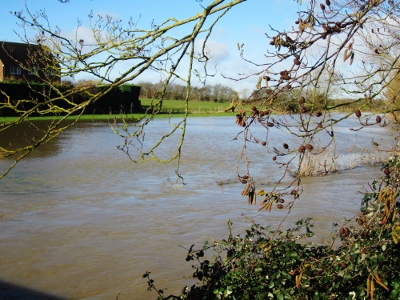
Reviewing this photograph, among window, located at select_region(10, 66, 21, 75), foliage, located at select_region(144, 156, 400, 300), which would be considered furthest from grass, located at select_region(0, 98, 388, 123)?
window, located at select_region(10, 66, 21, 75)

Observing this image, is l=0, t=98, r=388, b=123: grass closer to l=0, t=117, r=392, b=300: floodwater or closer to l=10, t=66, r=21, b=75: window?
l=0, t=117, r=392, b=300: floodwater

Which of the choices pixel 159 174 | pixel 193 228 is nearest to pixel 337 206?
pixel 193 228

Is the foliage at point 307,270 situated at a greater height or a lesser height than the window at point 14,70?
lesser

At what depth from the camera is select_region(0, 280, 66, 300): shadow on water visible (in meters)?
6.29

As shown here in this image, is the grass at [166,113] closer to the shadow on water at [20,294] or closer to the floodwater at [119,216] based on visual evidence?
the floodwater at [119,216]

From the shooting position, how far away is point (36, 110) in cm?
371

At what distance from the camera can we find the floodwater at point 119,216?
696 cm

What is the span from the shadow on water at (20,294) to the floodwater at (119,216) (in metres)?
0.03

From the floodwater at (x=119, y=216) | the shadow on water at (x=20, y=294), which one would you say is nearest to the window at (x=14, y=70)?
the floodwater at (x=119, y=216)

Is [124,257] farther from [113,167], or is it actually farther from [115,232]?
[113,167]

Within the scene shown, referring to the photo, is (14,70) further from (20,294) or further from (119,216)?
(20,294)

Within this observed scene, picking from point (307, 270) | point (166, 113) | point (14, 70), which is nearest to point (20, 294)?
point (307, 270)

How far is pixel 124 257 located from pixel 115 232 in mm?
1427

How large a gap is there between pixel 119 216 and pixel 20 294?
3.96 metres
